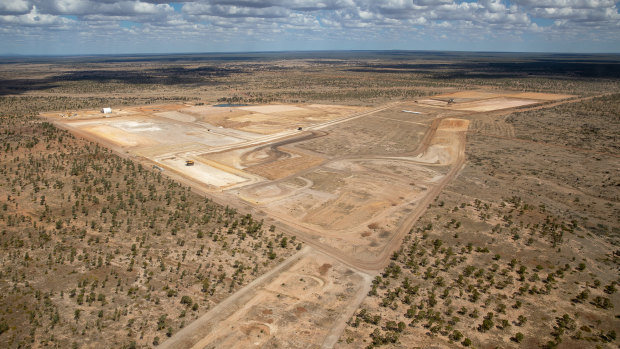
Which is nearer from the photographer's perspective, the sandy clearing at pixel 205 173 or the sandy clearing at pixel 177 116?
the sandy clearing at pixel 205 173

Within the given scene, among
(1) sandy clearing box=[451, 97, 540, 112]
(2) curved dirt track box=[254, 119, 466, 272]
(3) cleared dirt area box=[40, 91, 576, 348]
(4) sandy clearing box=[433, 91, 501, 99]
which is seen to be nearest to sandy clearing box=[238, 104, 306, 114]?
(3) cleared dirt area box=[40, 91, 576, 348]

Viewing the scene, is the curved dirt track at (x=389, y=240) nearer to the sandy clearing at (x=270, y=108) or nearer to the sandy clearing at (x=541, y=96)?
the sandy clearing at (x=270, y=108)

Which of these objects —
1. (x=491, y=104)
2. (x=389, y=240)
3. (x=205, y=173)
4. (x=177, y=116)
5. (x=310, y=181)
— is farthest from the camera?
(x=491, y=104)

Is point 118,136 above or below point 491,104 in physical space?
below

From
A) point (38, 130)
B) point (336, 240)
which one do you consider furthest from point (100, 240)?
point (38, 130)

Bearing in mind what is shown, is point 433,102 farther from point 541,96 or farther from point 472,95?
point 541,96

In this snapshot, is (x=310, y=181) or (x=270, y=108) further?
(x=270, y=108)

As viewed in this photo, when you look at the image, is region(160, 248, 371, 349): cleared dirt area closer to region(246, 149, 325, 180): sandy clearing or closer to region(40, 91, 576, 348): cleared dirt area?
region(40, 91, 576, 348): cleared dirt area

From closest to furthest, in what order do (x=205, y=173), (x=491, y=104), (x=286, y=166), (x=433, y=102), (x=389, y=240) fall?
1. (x=389, y=240)
2. (x=205, y=173)
3. (x=286, y=166)
4. (x=491, y=104)
5. (x=433, y=102)

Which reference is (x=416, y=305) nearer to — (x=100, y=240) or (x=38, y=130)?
(x=100, y=240)

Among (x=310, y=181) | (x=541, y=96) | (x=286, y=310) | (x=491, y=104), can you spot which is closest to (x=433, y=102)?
(x=491, y=104)

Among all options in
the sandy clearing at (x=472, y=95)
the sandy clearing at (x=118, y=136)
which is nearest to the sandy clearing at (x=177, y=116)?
the sandy clearing at (x=118, y=136)
